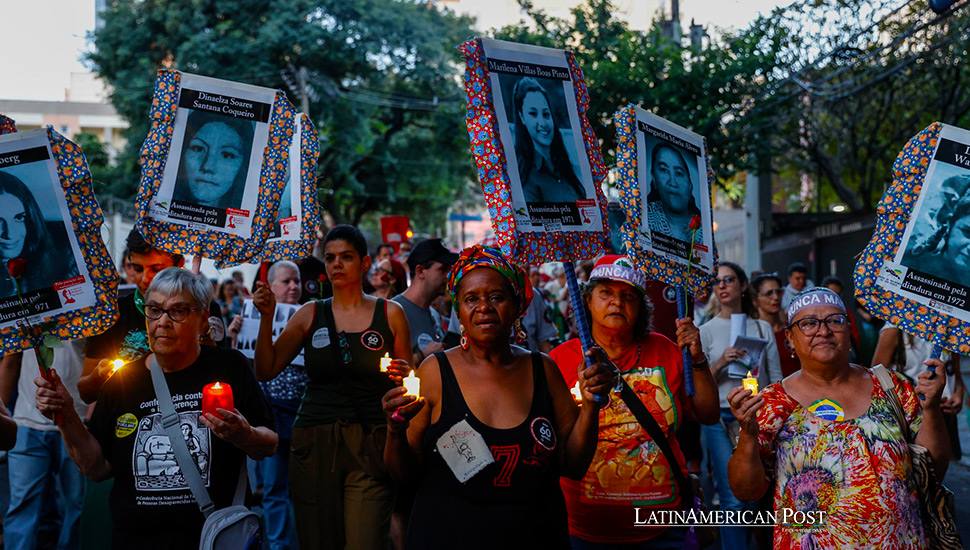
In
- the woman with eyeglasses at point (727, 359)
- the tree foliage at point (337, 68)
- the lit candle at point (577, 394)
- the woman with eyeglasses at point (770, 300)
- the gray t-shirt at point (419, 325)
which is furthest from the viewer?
the tree foliage at point (337, 68)

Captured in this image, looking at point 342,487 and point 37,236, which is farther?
point 342,487

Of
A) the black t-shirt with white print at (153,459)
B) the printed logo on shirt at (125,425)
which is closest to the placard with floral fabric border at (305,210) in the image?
the black t-shirt with white print at (153,459)

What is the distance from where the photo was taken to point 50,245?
392 cm

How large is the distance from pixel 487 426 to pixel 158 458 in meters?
1.38

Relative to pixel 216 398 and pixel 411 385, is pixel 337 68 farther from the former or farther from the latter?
pixel 411 385

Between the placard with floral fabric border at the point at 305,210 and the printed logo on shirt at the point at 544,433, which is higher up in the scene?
the placard with floral fabric border at the point at 305,210

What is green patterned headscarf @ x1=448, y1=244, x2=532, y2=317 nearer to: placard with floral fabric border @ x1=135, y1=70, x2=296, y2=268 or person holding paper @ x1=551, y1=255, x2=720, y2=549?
person holding paper @ x1=551, y1=255, x2=720, y2=549

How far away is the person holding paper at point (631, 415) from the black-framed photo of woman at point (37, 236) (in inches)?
86.2

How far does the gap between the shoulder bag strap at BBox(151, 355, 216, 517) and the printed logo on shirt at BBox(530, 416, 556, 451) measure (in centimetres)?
135

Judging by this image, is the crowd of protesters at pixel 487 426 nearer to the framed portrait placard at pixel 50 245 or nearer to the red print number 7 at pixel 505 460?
the red print number 7 at pixel 505 460

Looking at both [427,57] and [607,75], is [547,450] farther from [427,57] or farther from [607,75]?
[427,57]

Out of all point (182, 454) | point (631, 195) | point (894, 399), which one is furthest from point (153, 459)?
point (894, 399)

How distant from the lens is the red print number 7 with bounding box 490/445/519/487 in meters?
3.45

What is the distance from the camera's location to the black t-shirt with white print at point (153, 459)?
149 inches
